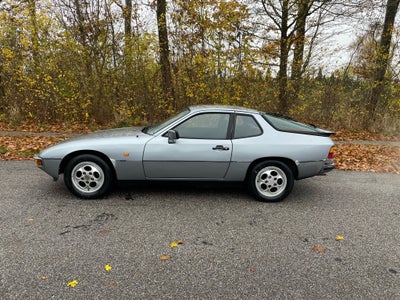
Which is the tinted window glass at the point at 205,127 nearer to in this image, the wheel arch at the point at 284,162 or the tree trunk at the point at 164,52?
the wheel arch at the point at 284,162

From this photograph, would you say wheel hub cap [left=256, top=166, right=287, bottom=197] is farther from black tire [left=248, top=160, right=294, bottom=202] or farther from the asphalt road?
the asphalt road

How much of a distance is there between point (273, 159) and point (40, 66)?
874cm

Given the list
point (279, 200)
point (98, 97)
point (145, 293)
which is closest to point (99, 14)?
point (98, 97)

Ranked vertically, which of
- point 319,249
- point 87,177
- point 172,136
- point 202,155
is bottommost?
point 319,249

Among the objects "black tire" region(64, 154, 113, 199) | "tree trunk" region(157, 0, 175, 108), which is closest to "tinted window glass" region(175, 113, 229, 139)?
"black tire" region(64, 154, 113, 199)

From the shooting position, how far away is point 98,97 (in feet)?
33.2

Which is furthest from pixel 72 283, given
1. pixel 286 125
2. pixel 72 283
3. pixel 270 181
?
pixel 286 125

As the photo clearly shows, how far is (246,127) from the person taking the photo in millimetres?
4348

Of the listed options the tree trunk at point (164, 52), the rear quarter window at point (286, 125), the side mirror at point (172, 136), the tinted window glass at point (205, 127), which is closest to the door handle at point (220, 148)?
the tinted window glass at point (205, 127)

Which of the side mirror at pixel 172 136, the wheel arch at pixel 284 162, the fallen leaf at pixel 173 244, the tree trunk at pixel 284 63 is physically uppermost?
the tree trunk at pixel 284 63

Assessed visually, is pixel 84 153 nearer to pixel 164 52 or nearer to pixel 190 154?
pixel 190 154

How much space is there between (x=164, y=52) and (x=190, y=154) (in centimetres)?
656

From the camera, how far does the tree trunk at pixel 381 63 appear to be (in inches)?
412

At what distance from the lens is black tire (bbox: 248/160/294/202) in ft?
14.1
